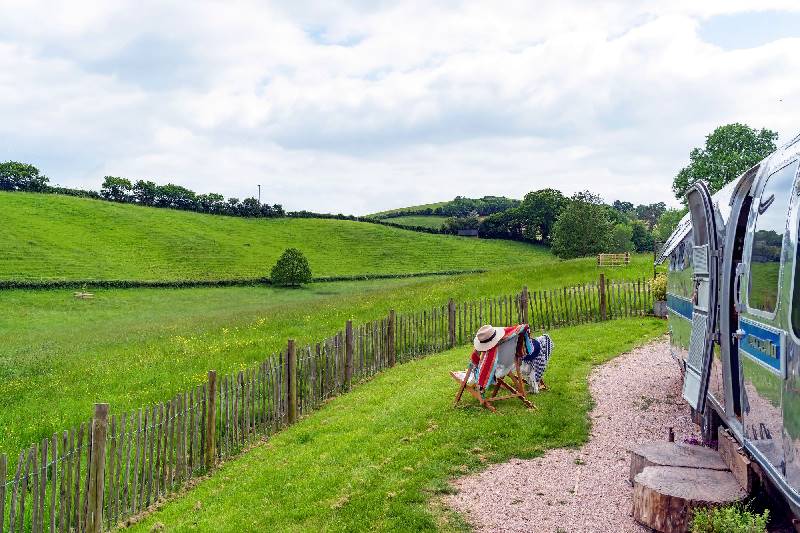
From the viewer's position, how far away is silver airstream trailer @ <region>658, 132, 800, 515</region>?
4.37 meters

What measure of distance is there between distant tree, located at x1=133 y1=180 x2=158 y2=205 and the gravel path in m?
82.3

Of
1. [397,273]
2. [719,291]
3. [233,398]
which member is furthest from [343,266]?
[719,291]

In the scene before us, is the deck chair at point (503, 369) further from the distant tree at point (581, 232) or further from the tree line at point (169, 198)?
the tree line at point (169, 198)

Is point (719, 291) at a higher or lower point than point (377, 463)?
higher

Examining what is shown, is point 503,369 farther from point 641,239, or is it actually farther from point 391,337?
point 641,239

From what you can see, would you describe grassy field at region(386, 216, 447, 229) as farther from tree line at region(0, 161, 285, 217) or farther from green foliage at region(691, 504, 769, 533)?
green foliage at region(691, 504, 769, 533)

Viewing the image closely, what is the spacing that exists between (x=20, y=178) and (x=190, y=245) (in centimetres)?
2927

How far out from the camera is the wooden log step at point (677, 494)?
5559 mm

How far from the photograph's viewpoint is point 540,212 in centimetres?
8119

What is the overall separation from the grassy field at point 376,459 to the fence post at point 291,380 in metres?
0.28

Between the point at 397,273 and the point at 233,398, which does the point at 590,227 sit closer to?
the point at 397,273

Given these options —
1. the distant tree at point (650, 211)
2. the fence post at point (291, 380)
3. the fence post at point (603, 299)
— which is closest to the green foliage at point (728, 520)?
the fence post at point (291, 380)

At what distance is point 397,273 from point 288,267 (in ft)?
47.6

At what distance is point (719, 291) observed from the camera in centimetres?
636
